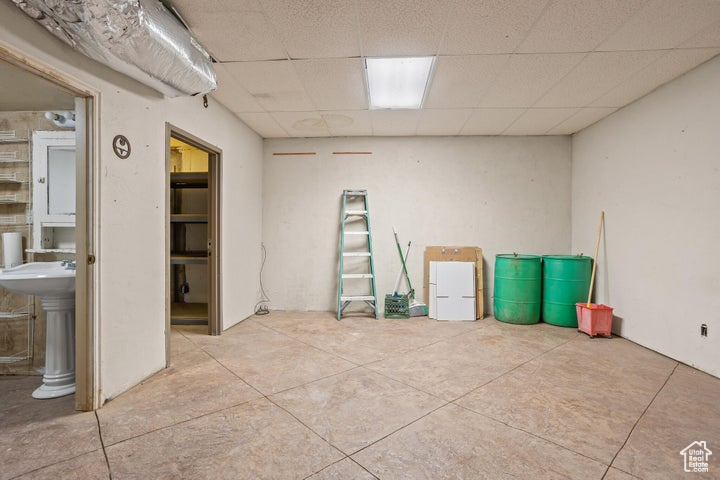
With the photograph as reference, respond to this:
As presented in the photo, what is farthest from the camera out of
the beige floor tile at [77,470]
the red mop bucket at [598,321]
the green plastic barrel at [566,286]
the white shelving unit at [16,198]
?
the green plastic barrel at [566,286]

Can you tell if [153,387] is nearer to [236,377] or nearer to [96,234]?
[236,377]

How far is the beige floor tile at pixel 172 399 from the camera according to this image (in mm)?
1595

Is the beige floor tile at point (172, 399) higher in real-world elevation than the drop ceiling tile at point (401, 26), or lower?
lower

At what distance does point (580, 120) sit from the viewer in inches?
134

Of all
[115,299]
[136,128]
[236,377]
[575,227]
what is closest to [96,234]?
[115,299]

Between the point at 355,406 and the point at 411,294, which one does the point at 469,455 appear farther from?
the point at 411,294

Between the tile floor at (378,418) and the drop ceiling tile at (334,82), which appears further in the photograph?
the drop ceiling tile at (334,82)

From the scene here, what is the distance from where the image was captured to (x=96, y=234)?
1729 millimetres

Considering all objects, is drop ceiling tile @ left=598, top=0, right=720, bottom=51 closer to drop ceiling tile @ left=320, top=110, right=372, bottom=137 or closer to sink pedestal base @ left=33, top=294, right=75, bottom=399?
drop ceiling tile @ left=320, top=110, right=372, bottom=137

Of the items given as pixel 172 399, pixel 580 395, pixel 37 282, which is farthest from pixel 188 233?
pixel 580 395

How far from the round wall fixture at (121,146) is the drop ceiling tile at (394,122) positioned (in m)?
2.22

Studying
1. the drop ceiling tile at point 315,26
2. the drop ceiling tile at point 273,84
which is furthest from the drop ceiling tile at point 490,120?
→ the drop ceiling tile at point 273,84

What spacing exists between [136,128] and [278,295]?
102 inches

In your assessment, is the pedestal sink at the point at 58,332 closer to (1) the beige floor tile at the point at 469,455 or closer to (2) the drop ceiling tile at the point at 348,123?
(1) the beige floor tile at the point at 469,455
